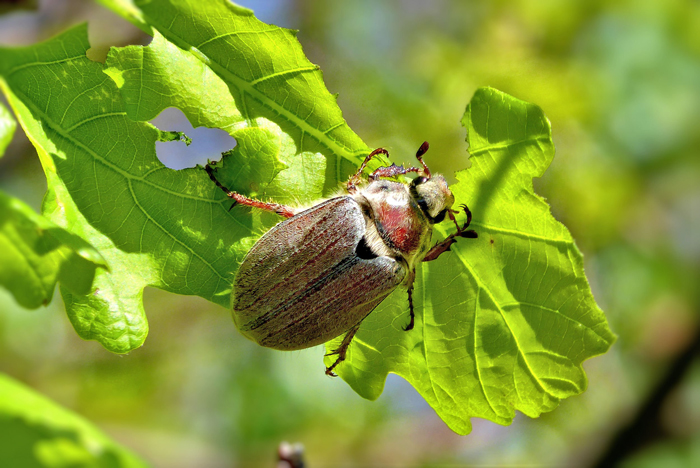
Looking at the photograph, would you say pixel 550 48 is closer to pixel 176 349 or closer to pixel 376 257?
pixel 376 257

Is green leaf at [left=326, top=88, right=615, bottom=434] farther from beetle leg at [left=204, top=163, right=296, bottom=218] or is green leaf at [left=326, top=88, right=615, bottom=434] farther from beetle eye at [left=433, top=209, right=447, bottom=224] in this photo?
beetle leg at [left=204, top=163, right=296, bottom=218]

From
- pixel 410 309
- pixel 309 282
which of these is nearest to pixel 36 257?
pixel 309 282

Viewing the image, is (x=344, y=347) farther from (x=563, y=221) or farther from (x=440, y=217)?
(x=563, y=221)

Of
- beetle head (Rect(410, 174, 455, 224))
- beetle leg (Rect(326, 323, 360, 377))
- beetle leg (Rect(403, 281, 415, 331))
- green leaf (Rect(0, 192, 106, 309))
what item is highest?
beetle head (Rect(410, 174, 455, 224))

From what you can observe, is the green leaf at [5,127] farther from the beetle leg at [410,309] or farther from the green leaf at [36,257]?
the beetle leg at [410,309]

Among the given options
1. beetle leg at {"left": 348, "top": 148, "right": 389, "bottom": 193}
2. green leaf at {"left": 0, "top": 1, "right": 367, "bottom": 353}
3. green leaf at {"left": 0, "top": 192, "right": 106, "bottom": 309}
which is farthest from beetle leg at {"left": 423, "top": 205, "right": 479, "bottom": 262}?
green leaf at {"left": 0, "top": 192, "right": 106, "bottom": 309}

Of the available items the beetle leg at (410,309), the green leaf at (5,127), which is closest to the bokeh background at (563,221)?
the beetle leg at (410,309)

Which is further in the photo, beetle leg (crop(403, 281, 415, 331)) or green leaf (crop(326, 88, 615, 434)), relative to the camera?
beetle leg (crop(403, 281, 415, 331))
